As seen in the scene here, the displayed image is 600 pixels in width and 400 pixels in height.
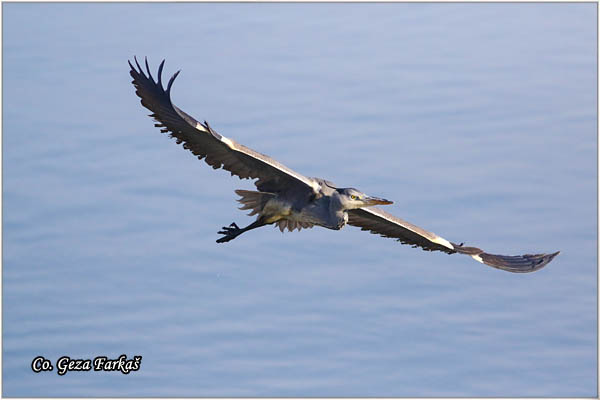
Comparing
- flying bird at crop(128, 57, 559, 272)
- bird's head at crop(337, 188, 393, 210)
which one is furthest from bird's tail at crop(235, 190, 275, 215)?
bird's head at crop(337, 188, 393, 210)

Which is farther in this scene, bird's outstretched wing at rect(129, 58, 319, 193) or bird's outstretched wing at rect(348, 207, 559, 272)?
bird's outstretched wing at rect(348, 207, 559, 272)

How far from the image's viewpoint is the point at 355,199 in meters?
13.9

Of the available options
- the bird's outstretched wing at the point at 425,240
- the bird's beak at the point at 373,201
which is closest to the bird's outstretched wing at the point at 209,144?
the bird's beak at the point at 373,201

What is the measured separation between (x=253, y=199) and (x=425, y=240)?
6.38ft

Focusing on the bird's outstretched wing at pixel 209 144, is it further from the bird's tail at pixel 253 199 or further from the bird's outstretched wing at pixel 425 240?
the bird's outstretched wing at pixel 425 240

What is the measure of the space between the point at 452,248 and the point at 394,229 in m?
0.60

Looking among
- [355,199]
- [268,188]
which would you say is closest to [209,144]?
[268,188]

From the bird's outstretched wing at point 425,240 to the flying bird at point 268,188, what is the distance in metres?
0.01

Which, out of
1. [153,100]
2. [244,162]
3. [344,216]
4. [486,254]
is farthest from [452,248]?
[153,100]

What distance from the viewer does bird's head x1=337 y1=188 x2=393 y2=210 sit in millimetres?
13836

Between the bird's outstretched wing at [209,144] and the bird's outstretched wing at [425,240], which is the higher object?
the bird's outstretched wing at [209,144]

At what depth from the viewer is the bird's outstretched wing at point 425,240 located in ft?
48.1

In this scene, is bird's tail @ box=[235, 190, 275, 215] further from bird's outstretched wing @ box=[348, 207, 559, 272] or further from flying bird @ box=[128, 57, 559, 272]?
bird's outstretched wing @ box=[348, 207, 559, 272]

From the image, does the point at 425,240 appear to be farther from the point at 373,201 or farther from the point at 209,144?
the point at 209,144
